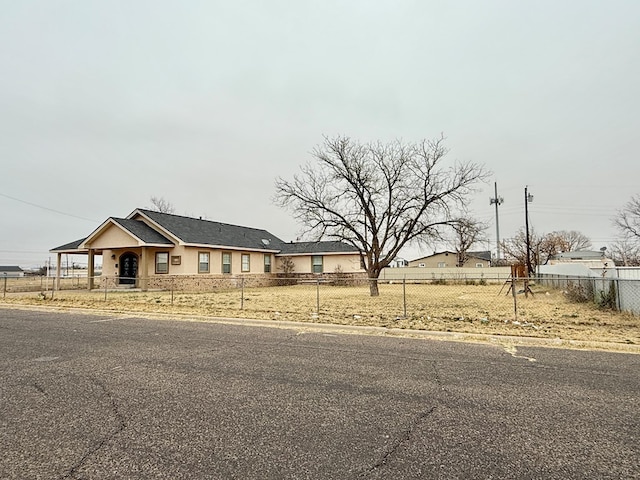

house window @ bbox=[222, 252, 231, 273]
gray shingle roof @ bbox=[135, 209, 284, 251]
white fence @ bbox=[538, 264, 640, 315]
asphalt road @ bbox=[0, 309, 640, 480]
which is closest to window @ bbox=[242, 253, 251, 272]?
gray shingle roof @ bbox=[135, 209, 284, 251]

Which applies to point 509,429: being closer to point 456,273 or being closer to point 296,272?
point 296,272

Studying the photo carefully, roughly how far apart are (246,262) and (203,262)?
4860 mm

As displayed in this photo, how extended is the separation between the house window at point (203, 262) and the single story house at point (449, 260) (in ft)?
129

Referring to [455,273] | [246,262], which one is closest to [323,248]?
[246,262]

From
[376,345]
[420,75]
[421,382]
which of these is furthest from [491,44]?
[421,382]

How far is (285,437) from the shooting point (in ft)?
11.1

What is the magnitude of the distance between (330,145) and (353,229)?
4.70 meters

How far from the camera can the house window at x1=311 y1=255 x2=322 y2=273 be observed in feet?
109

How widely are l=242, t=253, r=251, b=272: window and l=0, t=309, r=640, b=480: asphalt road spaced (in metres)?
22.5

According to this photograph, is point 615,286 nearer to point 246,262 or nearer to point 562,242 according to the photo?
point 246,262

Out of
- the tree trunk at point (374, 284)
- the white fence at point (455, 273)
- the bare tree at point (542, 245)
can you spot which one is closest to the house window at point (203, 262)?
the tree trunk at point (374, 284)

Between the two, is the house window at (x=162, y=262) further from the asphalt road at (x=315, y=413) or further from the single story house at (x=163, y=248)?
the asphalt road at (x=315, y=413)

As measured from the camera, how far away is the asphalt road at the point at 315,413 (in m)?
2.90

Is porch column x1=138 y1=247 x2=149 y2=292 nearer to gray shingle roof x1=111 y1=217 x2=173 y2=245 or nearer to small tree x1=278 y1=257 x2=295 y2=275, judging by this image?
gray shingle roof x1=111 y1=217 x2=173 y2=245
